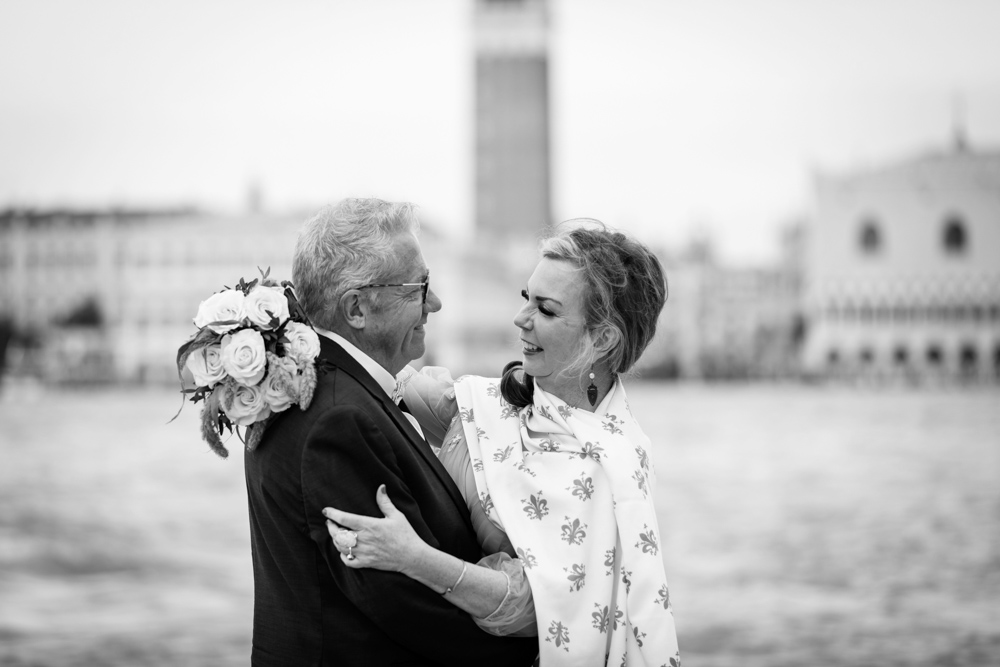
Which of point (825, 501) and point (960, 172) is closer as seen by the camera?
point (825, 501)

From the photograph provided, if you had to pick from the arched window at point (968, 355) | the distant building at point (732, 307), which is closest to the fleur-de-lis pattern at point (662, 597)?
the arched window at point (968, 355)

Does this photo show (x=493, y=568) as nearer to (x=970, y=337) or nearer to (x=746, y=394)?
(x=746, y=394)

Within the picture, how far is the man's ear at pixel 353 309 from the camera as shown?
7.14 feet

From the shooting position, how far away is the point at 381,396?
2.15 meters

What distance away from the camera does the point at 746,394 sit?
42.8 m

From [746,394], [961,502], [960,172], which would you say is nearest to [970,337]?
[960,172]

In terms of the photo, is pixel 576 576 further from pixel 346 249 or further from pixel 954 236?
pixel 954 236

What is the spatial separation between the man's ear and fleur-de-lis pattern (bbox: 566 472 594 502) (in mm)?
425

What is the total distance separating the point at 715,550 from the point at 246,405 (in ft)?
26.9

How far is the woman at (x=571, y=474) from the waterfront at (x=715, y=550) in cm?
156

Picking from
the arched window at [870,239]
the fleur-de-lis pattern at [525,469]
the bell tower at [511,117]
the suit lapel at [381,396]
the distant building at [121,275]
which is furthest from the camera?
the bell tower at [511,117]

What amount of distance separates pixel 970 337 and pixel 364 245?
5691 centimetres

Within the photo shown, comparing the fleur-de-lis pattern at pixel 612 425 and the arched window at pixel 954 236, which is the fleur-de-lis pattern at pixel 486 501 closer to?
the fleur-de-lis pattern at pixel 612 425

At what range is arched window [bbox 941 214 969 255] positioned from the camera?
55.7m
